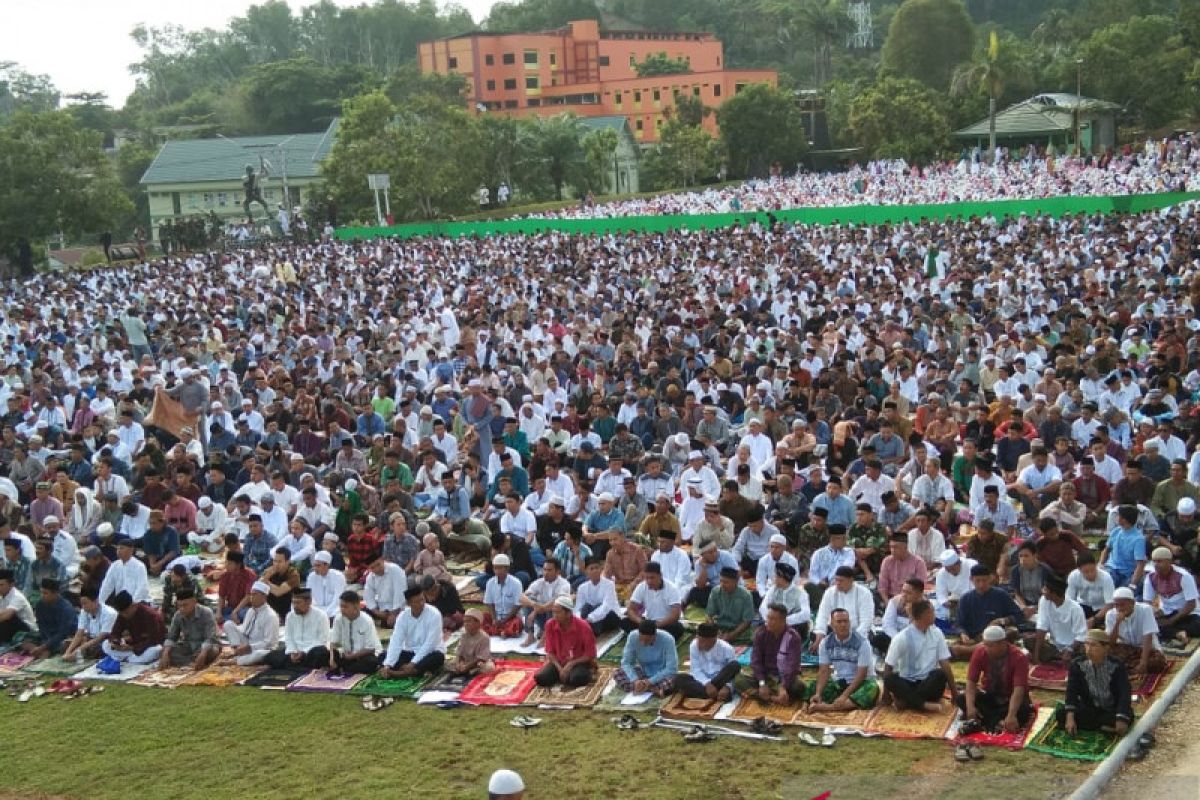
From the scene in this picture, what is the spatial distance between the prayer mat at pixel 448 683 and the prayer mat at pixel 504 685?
0.05 meters

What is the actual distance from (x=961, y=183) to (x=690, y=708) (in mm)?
33864

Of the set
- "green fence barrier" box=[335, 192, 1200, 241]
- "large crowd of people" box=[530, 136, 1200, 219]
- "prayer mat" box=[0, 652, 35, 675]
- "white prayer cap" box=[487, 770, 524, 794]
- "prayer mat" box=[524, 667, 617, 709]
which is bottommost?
"prayer mat" box=[0, 652, 35, 675]

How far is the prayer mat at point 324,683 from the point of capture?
9.10m

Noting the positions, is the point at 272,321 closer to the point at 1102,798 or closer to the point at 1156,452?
the point at 1156,452

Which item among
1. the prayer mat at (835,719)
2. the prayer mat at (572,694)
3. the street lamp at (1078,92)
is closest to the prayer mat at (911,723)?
the prayer mat at (835,719)

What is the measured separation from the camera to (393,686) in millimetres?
9031

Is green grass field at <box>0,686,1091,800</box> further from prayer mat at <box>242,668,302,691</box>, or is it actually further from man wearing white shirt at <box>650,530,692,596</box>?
man wearing white shirt at <box>650,530,692,596</box>

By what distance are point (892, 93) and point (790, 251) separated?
27856 mm

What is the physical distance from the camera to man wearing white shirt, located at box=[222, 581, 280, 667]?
32.0 feet

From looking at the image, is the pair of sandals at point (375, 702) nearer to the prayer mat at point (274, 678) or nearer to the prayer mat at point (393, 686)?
the prayer mat at point (393, 686)

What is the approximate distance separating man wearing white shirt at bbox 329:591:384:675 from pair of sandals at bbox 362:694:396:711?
0.41 metres

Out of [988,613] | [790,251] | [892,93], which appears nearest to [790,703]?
[988,613]

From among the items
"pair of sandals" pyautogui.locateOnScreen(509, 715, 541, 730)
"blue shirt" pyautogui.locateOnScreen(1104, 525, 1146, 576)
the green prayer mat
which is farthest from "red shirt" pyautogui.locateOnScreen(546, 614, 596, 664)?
"blue shirt" pyautogui.locateOnScreen(1104, 525, 1146, 576)

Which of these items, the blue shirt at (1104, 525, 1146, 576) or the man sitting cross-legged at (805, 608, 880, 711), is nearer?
→ the man sitting cross-legged at (805, 608, 880, 711)
